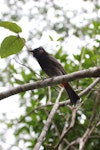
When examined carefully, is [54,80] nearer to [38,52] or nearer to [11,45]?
[11,45]

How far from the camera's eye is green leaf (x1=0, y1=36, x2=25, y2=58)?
2623 millimetres

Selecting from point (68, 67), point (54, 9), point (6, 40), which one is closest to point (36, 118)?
point (68, 67)

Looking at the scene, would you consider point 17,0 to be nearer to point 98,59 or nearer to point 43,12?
point 43,12

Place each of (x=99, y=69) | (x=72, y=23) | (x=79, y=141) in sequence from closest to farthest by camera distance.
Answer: (x=99, y=69)
(x=79, y=141)
(x=72, y=23)

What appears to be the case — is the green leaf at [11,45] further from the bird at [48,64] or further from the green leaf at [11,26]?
the bird at [48,64]

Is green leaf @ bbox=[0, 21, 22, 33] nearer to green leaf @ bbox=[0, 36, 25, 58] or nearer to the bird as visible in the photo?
green leaf @ bbox=[0, 36, 25, 58]

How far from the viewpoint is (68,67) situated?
14.8 feet

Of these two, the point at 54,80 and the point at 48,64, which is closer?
the point at 54,80

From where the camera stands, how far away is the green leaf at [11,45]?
8.61 ft

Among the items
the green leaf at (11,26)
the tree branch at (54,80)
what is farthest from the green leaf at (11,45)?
the tree branch at (54,80)

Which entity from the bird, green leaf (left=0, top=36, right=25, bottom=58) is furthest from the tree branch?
the bird

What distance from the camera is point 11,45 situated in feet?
8.68

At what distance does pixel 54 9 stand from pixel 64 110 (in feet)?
21.0

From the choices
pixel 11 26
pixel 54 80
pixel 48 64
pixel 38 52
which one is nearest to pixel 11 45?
pixel 11 26
